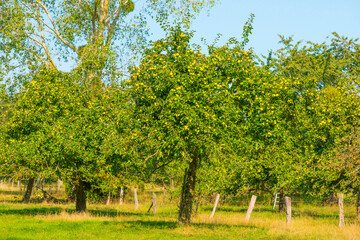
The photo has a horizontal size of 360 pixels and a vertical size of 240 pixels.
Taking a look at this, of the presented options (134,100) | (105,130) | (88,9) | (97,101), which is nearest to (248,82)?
(134,100)

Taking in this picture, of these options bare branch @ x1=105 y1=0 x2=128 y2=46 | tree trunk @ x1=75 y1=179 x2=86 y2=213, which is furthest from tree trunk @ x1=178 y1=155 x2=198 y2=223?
bare branch @ x1=105 y1=0 x2=128 y2=46

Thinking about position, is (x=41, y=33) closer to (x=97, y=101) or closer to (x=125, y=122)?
(x=97, y=101)

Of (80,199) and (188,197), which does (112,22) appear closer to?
(80,199)

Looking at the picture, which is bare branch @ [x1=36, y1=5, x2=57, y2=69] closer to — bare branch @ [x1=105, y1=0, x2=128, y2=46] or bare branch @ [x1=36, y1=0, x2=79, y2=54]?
bare branch @ [x1=36, y1=0, x2=79, y2=54]

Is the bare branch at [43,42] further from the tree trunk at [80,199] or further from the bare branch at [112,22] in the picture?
the tree trunk at [80,199]

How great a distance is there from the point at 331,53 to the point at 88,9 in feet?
98.7

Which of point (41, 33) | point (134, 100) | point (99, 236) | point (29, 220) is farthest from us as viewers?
point (41, 33)

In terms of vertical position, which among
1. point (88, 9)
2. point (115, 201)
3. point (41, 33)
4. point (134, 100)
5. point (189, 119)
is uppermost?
point (88, 9)

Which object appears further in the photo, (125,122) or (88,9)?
(88,9)

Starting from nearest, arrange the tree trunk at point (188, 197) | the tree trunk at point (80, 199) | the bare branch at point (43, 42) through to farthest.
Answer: the tree trunk at point (188, 197) < the tree trunk at point (80, 199) < the bare branch at point (43, 42)

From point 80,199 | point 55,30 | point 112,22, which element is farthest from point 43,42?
point 80,199

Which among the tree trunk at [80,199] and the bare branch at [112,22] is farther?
the bare branch at [112,22]

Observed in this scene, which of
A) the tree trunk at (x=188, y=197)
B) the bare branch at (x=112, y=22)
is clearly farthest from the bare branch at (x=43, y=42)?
the tree trunk at (x=188, y=197)

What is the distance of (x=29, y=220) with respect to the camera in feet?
71.1
